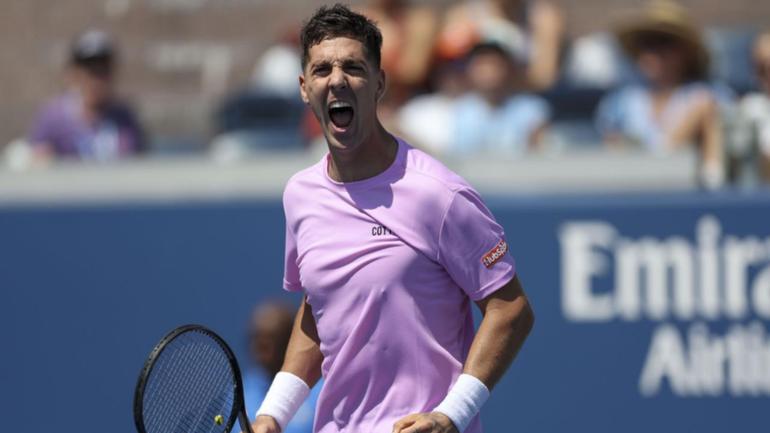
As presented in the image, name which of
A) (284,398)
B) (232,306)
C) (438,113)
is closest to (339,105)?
(284,398)

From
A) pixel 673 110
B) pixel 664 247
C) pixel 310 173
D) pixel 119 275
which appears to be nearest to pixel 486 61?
pixel 673 110

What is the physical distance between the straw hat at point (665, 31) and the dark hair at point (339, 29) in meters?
3.99

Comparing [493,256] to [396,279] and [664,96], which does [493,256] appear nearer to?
[396,279]

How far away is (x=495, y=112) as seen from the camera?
7.23 meters

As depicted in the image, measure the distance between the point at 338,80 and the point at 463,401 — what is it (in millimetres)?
778

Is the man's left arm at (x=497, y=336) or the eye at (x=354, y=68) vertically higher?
the eye at (x=354, y=68)

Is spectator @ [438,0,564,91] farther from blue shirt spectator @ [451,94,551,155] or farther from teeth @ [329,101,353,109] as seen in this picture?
teeth @ [329,101,353,109]

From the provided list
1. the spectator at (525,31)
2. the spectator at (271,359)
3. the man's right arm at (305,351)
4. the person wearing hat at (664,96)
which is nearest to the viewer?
the man's right arm at (305,351)

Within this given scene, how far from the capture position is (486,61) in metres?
7.33

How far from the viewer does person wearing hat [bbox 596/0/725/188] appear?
6859 mm

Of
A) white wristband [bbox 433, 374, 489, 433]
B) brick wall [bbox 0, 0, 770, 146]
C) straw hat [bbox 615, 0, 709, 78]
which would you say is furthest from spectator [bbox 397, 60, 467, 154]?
white wristband [bbox 433, 374, 489, 433]

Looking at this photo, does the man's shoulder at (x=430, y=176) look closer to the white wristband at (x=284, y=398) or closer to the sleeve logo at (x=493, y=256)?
the sleeve logo at (x=493, y=256)

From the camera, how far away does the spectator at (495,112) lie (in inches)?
284


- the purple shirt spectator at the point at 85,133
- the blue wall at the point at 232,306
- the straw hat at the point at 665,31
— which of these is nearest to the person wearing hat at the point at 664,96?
the straw hat at the point at 665,31
